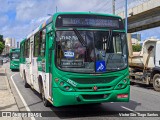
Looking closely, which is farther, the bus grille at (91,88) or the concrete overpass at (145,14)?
the concrete overpass at (145,14)

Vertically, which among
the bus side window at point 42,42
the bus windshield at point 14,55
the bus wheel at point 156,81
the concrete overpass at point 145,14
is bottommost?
the bus wheel at point 156,81

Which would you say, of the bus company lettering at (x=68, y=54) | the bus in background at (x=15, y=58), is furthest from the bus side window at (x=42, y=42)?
the bus in background at (x=15, y=58)

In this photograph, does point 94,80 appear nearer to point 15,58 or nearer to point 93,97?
point 93,97

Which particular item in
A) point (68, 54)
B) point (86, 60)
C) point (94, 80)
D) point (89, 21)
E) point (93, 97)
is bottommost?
point (93, 97)

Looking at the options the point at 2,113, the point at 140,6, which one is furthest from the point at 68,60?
the point at 140,6

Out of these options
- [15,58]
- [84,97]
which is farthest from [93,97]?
[15,58]

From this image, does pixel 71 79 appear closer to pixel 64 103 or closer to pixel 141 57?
pixel 64 103

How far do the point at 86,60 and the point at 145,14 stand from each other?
2723cm

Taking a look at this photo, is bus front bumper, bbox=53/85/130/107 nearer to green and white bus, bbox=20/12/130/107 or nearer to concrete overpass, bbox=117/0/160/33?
green and white bus, bbox=20/12/130/107

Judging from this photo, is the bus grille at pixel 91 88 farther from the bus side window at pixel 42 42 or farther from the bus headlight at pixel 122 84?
the bus side window at pixel 42 42

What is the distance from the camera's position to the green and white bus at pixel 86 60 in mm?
8547

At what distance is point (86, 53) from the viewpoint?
8.73 metres

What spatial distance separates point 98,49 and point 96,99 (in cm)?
145

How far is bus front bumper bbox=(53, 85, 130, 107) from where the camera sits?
8.49m
